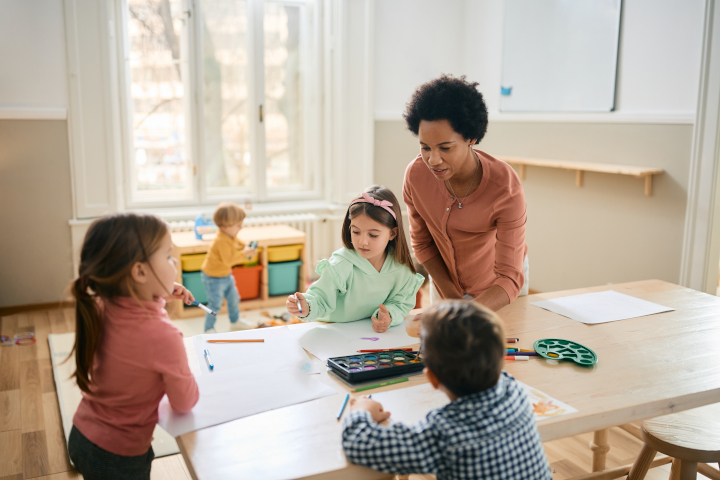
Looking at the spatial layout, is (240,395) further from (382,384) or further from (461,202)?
(461,202)

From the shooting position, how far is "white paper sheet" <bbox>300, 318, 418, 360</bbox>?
1.47m

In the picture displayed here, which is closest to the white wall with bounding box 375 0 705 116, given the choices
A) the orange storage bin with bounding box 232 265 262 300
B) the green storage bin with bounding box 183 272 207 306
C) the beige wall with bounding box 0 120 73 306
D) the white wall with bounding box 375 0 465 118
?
the white wall with bounding box 375 0 465 118

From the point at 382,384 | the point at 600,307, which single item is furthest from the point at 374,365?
the point at 600,307

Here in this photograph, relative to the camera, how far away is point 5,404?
103 inches

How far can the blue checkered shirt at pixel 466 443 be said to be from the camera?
3.02ft

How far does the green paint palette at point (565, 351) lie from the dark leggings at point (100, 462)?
3.00 feet

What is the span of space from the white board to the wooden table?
82.5 inches

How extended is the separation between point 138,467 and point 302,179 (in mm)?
3798

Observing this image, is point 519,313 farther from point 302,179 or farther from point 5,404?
point 302,179

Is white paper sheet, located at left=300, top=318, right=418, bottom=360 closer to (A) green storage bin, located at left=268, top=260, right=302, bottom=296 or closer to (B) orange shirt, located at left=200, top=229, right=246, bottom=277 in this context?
(B) orange shirt, located at left=200, top=229, right=246, bottom=277

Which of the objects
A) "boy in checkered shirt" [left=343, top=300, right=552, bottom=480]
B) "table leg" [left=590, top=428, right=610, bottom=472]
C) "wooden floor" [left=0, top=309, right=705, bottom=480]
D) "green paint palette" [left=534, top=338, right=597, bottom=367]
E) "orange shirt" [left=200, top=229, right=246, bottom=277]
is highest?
"boy in checkered shirt" [left=343, top=300, right=552, bottom=480]

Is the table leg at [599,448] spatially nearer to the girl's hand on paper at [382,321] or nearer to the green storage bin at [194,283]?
the girl's hand on paper at [382,321]

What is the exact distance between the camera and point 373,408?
1.10 metres

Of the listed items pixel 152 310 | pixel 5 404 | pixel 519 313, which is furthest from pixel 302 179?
pixel 152 310
